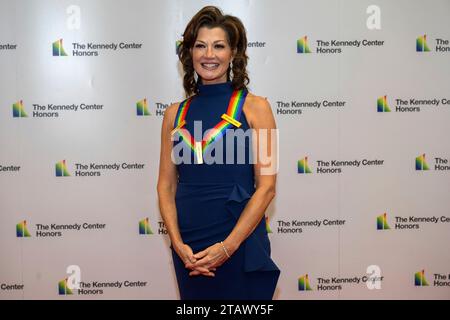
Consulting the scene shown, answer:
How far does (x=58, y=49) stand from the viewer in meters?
3.22

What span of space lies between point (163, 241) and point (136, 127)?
0.87 m

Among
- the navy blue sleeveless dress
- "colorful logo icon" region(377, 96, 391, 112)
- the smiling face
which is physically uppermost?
the smiling face

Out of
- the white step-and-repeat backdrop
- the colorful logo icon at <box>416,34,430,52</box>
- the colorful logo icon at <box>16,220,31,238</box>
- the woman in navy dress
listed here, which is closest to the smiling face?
the woman in navy dress

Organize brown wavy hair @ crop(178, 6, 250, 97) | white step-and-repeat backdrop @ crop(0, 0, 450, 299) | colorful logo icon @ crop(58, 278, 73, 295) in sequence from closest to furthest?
brown wavy hair @ crop(178, 6, 250, 97) → white step-and-repeat backdrop @ crop(0, 0, 450, 299) → colorful logo icon @ crop(58, 278, 73, 295)

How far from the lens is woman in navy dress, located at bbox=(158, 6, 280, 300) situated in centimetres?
187

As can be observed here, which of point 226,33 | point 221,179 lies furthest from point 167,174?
point 226,33

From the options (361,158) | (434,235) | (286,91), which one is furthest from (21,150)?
(434,235)

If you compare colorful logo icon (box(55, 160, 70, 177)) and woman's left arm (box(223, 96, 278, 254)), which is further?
colorful logo icon (box(55, 160, 70, 177))

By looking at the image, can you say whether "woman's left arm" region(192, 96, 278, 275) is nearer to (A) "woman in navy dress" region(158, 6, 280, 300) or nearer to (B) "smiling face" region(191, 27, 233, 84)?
(A) "woman in navy dress" region(158, 6, 280, 300)

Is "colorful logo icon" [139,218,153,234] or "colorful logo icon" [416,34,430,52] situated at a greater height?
"colorful logo icon" [416,34,430,52]

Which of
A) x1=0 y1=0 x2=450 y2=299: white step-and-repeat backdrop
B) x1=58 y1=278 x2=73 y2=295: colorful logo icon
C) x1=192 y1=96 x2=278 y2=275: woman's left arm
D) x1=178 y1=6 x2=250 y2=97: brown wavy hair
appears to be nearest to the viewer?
x1=192 y1=96 x2=278 y2=275: woman's left arm

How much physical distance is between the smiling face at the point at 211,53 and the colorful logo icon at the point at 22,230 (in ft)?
6.83

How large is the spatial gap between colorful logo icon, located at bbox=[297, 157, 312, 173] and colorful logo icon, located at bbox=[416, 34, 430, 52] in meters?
1.16

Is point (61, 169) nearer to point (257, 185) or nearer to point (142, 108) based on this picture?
point (142, 108)
